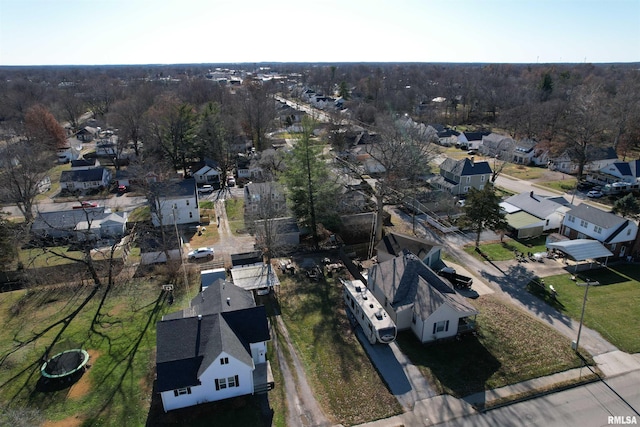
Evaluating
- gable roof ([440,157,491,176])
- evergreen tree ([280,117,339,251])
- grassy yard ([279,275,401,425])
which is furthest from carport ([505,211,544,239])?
grassy yard ([279,275,401,425])

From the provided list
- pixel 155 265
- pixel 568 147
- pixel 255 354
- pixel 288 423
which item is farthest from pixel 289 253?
pixel 568 147

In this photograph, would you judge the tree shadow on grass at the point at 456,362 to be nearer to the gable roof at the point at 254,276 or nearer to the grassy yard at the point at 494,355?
the grassy yard at the point at 494,355

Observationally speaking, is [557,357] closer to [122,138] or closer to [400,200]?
[400,200]

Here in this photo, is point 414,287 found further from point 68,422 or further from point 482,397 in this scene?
point 68,422

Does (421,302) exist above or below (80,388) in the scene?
above

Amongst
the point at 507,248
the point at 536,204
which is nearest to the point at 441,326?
the point at 507,248

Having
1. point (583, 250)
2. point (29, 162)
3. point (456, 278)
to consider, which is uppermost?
point (29, 162)

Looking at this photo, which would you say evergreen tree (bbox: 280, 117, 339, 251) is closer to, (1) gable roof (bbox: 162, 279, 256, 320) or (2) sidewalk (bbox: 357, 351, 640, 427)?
(1) gable roof (bbox: 162, 279, 256, 320)
